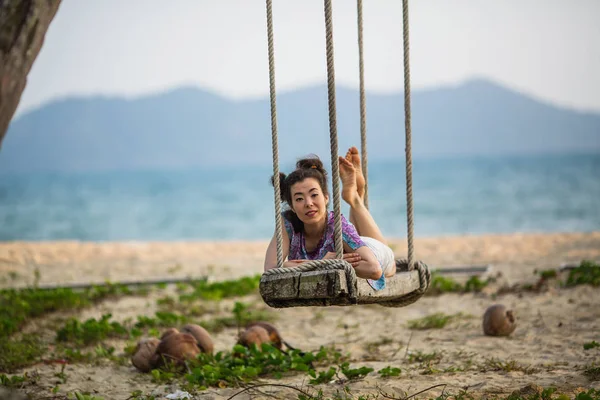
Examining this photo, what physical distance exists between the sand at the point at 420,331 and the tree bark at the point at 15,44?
2.00 metres

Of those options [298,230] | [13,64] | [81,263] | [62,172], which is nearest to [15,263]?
[81,263]

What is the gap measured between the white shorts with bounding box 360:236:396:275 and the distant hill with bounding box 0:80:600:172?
73.8 meters

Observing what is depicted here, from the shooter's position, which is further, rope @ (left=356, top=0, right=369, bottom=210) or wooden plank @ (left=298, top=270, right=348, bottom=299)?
rope @ (left=356, top=0, right=369, bottom=210)

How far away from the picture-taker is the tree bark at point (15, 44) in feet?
9.66

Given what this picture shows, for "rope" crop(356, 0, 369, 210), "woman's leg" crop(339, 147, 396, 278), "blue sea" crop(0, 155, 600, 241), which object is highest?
"rope" crop(356, 0, 369, 210)

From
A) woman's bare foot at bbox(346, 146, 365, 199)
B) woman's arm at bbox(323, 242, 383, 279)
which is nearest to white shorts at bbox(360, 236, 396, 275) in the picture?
woman's arm at bbox(323, 242, 383, 279)

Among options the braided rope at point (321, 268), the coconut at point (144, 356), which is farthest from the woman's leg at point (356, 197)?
the coconut at point (144, 356)

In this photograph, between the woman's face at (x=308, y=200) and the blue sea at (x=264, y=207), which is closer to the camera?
the woman's face at (x=308, y=200)

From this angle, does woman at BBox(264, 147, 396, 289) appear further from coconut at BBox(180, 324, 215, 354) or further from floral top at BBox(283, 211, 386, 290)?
coconut at BBox(180, 324, 215, 354)

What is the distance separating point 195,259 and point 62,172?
7698cm

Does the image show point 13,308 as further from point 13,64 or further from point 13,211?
point 13,211

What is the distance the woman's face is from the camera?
412 centimetres

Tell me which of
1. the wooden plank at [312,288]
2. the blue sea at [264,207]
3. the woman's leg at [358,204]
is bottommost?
the blue sea at [264,207]

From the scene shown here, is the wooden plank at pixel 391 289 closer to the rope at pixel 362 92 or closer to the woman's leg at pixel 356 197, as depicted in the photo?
the woman's leg at pixel 356 197
